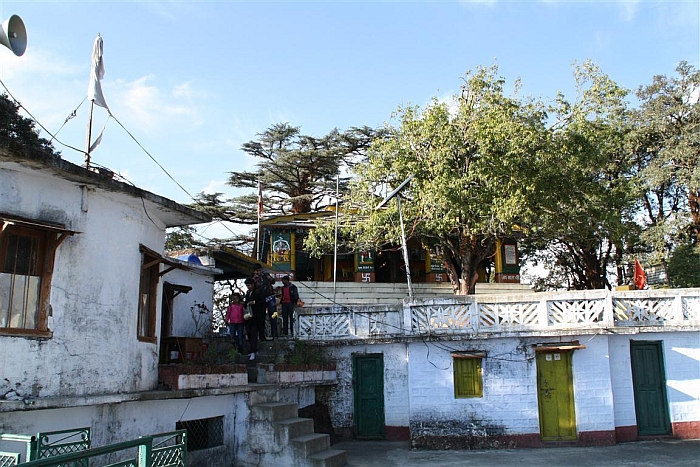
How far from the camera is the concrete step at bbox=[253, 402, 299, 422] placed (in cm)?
1062

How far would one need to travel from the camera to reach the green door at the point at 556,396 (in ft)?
43.0

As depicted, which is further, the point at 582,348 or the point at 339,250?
the point at 339,250

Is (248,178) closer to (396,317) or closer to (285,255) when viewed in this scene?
(285,255)

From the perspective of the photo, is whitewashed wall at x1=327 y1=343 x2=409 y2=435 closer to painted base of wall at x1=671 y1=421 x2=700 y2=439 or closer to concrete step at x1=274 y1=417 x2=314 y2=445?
concrete step at x1=274 y1=417 x2=314 y2=445

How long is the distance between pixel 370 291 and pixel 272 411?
45.9ft

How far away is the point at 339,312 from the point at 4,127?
10.1 meters

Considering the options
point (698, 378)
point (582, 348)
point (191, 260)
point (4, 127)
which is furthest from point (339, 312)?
point (4, 127)

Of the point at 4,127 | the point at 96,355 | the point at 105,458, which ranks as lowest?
the point at 105,458

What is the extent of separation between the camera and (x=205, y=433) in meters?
10.6

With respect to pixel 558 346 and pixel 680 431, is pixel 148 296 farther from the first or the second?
pixel 680 431

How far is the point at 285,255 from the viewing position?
2564 centimetres

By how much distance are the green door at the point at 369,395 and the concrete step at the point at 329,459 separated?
3.08 metres

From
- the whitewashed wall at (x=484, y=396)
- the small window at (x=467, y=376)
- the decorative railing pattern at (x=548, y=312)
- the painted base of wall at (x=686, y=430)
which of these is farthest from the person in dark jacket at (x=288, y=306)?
the painted base of wall at (x=686, y=430)

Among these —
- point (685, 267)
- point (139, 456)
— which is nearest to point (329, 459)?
point (139, 456)
